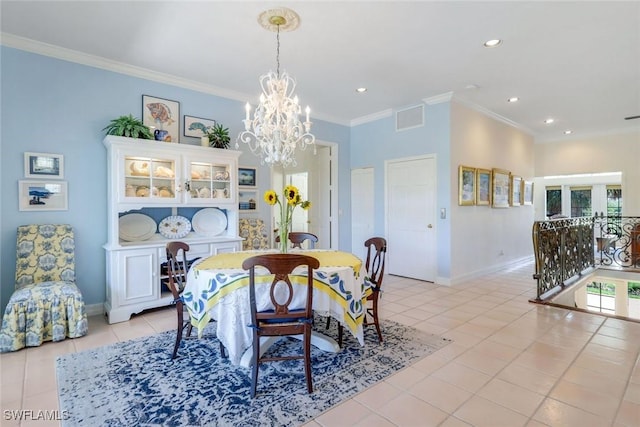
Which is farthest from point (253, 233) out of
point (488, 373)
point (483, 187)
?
point (483, 187)

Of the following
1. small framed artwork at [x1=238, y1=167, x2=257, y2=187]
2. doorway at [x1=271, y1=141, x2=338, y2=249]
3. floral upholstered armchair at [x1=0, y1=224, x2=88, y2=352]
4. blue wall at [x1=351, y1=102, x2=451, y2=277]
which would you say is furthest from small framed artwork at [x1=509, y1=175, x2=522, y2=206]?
floral upholstered armchair at [x1=0, y1=224, x2=88, y2=352]

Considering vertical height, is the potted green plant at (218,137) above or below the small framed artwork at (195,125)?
below

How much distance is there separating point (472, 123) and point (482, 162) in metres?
0.73

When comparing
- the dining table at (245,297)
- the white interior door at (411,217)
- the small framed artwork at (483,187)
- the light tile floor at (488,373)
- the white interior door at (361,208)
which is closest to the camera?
the light tile floor at (488,373)

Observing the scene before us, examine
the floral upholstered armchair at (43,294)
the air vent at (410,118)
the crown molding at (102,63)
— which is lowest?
the floral upholstered armchair at (43,294)

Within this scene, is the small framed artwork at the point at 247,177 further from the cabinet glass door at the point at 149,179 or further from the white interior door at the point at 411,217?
the white interior door at the point at 411,217

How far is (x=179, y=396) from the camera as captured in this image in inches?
82.5

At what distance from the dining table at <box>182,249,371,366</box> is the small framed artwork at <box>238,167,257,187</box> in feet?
7.55

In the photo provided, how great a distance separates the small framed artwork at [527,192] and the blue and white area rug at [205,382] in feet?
17.4

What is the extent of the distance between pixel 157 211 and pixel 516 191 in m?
6.62

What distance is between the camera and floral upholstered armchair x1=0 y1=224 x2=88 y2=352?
2.77 m

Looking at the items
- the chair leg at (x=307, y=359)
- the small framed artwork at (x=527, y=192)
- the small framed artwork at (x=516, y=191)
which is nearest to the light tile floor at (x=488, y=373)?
the chair leg at (x=307, y=359)

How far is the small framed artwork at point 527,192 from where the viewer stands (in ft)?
22.5

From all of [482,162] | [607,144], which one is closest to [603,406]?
[482,162]
